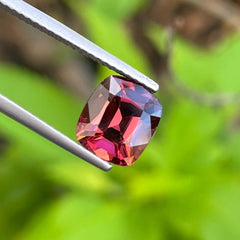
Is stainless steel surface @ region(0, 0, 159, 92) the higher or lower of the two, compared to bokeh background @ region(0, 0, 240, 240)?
higher

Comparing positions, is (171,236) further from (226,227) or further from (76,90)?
(76,90)

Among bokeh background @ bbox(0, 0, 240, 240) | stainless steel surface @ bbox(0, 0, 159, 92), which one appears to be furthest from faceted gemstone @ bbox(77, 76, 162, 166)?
bokeh background @ bbox(0, 0, 240, 240)

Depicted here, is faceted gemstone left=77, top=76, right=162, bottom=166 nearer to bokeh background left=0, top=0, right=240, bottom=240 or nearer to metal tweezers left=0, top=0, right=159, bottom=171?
metal tweezers left=0, top=0, right=159, bottom=171

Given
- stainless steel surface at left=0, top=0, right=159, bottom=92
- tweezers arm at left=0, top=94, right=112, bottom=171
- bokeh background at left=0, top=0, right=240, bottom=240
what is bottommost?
bokeh background at left=0, top=0, right=240, bottom=240

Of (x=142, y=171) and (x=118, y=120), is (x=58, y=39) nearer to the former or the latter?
(x=118, y=120)

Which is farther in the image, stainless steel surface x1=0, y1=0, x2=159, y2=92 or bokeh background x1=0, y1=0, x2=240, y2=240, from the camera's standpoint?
bokeh background x1=0, y1=0, x2=240, y2=240

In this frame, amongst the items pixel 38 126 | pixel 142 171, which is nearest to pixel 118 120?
pixel 38 126

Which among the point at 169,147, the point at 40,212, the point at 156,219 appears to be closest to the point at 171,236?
the point at 156,219
